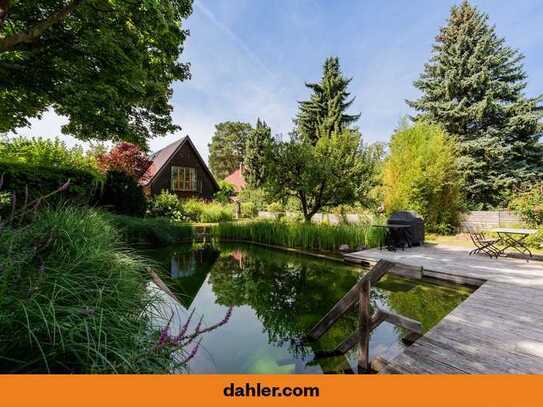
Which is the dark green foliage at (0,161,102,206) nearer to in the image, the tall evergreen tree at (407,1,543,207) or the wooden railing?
the wooden railing

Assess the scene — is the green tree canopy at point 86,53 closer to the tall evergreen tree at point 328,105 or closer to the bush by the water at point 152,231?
the bush by the water at point 152,231

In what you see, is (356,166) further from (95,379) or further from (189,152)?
(189,152)

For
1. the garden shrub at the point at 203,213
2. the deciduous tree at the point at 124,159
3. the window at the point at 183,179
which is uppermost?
the deciduous tree at the point at 124,159

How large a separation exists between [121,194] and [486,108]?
64.6 feet

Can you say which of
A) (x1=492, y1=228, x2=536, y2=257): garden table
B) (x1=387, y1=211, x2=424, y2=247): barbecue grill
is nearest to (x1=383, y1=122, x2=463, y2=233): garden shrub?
(x1=387, y1=211, x2=424, y2=247): barbecue grill

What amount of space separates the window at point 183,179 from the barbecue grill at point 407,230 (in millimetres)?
14499

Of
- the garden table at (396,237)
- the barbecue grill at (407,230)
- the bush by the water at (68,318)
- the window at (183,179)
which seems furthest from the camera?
the window at (183,179)

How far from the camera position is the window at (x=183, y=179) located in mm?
17406

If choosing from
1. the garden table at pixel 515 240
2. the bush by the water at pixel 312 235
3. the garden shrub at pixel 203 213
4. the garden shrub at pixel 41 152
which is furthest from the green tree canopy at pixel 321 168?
the garden shrub at pixel 203 213

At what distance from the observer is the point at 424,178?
32.9 ft

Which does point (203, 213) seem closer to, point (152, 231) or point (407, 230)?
point (152, 231)

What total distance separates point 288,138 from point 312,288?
5892 millimetres

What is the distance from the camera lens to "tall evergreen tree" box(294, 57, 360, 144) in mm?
19094

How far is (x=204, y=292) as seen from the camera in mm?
4859
